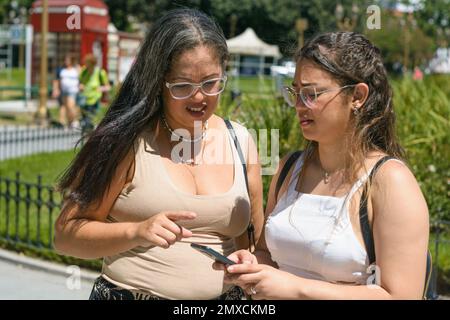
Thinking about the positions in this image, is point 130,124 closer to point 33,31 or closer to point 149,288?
point 149,288

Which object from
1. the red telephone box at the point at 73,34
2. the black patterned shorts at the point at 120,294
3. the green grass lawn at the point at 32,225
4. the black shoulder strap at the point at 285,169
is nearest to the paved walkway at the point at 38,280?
the green grass lawn at the point at 32,225

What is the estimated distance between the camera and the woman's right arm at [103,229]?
76.4 inches

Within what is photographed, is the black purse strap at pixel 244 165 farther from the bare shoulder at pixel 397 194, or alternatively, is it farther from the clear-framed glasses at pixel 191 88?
the bare shoulder at pixel 397 194

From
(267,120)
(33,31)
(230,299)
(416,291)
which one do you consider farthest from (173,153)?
(33,31)

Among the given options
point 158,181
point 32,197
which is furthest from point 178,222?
point 32,197

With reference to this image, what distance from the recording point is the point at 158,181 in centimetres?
206

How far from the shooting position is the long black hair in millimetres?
2078

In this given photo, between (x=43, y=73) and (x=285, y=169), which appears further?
(x=43, y=73)

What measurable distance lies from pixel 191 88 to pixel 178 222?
387 mm

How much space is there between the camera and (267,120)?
5.64 meters

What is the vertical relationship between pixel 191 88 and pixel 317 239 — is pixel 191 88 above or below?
above

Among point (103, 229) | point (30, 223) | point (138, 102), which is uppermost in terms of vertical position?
point (138, 102)

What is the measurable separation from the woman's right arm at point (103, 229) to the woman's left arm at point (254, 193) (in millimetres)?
384

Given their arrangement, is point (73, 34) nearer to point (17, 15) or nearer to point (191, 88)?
point (191, 88)
